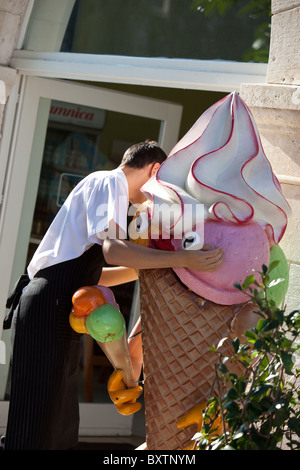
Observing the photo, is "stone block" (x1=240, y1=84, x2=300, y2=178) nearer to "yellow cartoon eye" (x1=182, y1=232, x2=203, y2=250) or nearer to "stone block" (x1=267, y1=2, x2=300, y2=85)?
"stone block" (x1=267, y1=2, x2=300, y2=85)

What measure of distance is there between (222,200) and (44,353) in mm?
976

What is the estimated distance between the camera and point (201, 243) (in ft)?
8.31

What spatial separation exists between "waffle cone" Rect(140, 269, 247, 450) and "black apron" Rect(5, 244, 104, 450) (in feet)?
1.50

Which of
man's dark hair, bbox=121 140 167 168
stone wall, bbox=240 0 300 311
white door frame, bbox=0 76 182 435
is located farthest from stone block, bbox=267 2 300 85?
white door frame, bbox=0 76 182 435

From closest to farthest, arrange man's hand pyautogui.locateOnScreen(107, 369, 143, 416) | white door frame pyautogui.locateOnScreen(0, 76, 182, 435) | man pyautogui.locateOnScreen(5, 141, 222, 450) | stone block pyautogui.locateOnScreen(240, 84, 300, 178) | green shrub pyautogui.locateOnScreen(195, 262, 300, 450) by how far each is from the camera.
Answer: green shrub pyautogui.locateOnScreen(195, 262, 300, 450)
man's hand pyautogui.locateOnScreen(107, 369, 143, 416)
man pyautogui.locateOnScreen(5, 141, 222, 450)
stone block pyautogui.locateOnScreen(240, 84, 300, 178)
white door frame pyautogui.locateOnScreen(0, 76, 182, 435)

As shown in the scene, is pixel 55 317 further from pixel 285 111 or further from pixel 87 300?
pixel 285 111

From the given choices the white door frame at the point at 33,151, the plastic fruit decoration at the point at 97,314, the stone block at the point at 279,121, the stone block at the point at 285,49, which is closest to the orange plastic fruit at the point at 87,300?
the plastic fruit decoration at the point at 97,314

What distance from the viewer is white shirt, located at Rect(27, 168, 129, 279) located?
2.86m

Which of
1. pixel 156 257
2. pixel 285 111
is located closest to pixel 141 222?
pixel 156 257

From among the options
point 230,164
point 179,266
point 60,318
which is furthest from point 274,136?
point 60,318

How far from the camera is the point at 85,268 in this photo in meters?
3.01

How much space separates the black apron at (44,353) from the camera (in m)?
2.97

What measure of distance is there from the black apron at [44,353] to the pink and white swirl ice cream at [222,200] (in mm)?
496

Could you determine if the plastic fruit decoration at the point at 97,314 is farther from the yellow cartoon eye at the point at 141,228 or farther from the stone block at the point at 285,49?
the stone block at the point at 285,49
